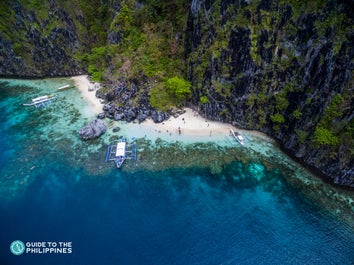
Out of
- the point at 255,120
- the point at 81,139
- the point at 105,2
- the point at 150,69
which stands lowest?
the point at 81,139

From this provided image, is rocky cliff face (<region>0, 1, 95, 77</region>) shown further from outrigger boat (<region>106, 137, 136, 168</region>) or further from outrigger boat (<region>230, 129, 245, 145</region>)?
outrigger boat (<region>230, 129, 245, 145</region>)

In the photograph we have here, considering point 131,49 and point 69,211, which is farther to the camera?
point 131,49

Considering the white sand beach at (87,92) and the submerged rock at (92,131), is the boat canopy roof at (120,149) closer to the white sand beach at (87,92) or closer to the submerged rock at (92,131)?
the submerged rock at (92,131)

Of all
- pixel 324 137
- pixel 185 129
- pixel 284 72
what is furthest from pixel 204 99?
pixel 324 137

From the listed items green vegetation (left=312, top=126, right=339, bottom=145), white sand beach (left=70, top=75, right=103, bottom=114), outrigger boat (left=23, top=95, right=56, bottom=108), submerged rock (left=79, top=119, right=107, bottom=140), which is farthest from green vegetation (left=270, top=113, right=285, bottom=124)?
outrigger boat (left=23, top=95, right=56, bottom=108)

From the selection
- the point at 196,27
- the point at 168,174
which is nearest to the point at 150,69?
the point at 196,27

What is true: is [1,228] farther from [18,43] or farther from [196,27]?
[18,43]
